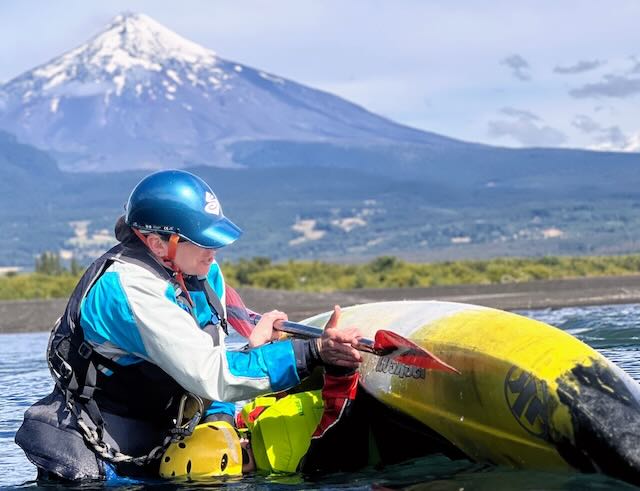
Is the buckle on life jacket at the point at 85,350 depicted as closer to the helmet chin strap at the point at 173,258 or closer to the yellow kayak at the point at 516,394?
the helmet chin strap at the point at 173,258

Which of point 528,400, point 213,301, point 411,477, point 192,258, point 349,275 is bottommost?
point 349,275

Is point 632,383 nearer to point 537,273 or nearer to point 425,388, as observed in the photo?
point 425,388

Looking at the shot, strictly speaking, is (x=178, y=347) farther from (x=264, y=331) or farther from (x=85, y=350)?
(x=264, y=331)

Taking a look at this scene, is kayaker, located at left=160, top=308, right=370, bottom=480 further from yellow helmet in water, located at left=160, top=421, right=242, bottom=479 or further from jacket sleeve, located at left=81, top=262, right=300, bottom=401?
jacket sleeve, located at left=81, top=262, right=300, bottom=401

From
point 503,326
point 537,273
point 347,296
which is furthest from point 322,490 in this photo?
point 537,273

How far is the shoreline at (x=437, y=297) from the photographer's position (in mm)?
30992

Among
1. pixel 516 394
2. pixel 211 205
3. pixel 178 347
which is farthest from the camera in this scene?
pixel 211 205

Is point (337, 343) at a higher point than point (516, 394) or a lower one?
higher

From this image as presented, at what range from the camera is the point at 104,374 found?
740 centimetres

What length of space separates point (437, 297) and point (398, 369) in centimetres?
2998

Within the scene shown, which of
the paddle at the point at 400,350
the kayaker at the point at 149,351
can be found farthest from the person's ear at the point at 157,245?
the paddle at the point at 400,350

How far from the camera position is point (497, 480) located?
7207mm

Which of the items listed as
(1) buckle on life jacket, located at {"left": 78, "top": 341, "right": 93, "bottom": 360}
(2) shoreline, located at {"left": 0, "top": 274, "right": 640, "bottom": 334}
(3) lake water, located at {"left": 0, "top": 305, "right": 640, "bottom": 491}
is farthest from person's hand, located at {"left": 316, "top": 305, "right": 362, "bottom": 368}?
(2) shoreline, located at {"left": 0, "top": 274, "right": 640, "bottom": 334}

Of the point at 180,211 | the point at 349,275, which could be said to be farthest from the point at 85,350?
the point at 349,275
